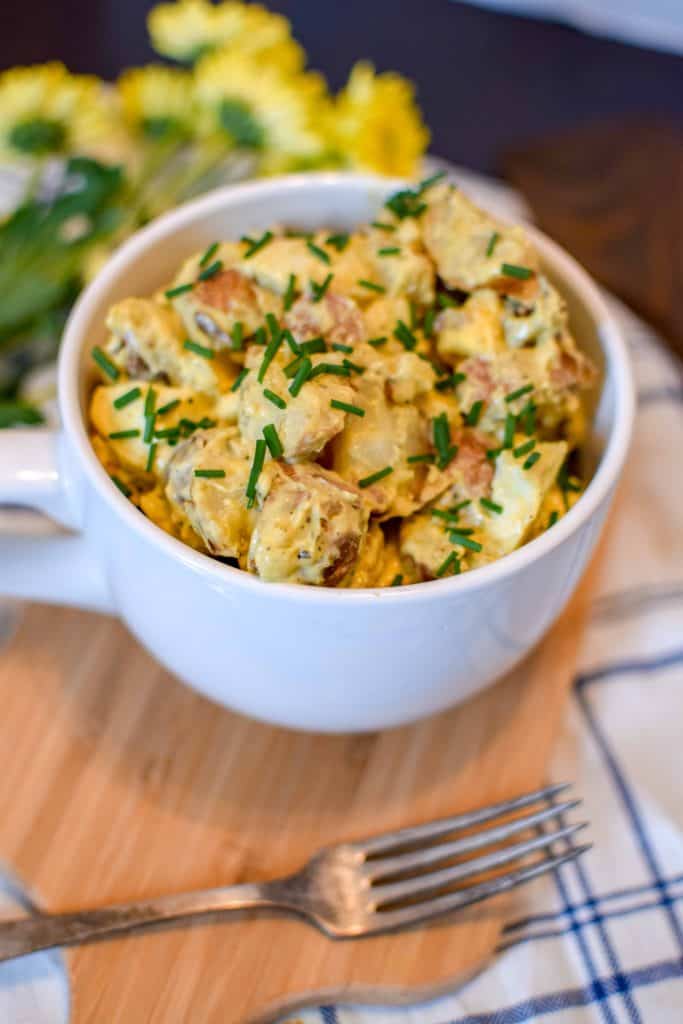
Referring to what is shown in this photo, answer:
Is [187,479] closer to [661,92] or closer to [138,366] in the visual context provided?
[138,366]

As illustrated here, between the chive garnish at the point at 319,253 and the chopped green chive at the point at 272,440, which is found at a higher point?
the chive garnish at the point at 319,253

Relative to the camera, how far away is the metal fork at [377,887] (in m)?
0.90

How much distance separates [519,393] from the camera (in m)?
0.92

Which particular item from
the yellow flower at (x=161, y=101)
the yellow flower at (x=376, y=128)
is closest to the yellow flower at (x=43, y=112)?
the yellow flower at (x=161, y=101)

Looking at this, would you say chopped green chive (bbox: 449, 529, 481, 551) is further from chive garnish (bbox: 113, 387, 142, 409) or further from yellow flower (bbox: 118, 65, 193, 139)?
yellow flower (bbox: 118, 65, 193, 139)

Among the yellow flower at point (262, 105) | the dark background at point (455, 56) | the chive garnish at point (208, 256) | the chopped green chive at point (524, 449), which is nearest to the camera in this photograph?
the chopped green chive at point (524, 449)

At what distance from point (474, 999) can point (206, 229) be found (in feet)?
2.85

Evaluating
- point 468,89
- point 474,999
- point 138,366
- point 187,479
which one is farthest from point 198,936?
point 468,89

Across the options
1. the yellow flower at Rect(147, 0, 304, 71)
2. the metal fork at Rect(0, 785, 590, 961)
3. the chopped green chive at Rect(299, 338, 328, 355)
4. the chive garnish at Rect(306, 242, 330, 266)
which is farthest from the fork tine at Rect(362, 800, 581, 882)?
the yellow flower at Rect(147, 0, 304, 71)

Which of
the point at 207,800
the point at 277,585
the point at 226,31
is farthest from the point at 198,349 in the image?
the point at 226,31

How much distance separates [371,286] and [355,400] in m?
0.16

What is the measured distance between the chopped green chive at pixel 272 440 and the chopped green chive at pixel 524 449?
226mm

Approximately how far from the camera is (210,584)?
0.81 m

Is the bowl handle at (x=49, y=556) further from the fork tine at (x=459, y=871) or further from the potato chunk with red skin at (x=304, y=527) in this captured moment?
the fork tine at (x=459, y=871)
